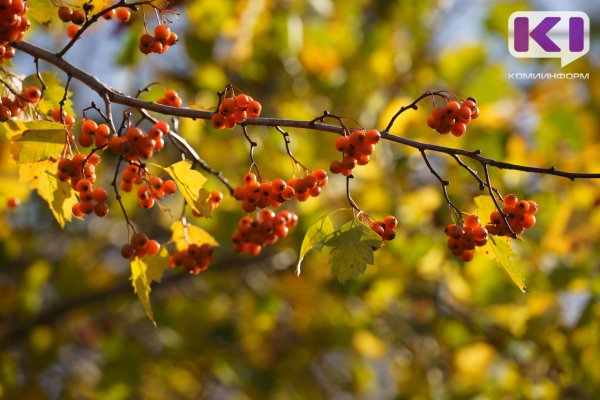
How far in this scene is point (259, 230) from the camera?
6.65 feet

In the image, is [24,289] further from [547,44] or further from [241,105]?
[547,44]

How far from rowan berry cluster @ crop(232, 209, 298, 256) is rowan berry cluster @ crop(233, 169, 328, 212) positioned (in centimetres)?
18

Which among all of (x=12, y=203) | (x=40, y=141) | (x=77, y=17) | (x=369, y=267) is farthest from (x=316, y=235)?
(x=369, y=267)

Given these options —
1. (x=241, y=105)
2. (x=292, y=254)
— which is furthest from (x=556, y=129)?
(x=241, y=105)

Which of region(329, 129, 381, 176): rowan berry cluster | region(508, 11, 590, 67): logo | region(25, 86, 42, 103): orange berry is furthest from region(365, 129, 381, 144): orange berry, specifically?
region(508, 11, 590, 67): logo

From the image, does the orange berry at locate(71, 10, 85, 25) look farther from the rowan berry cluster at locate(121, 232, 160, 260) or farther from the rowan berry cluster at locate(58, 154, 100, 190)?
the rowan berry cluster at locate(121, 232, 160, 260)

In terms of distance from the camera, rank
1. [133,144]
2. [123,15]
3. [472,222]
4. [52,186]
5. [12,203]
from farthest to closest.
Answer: [12,203]
[123,15]
[52,186]
[472,222]
[133,144]

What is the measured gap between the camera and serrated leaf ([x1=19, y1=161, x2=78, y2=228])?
1829 mm

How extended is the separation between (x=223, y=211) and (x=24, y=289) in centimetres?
145

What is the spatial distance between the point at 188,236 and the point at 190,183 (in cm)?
32

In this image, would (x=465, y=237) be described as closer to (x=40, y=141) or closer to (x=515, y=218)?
(x=515, y=218)

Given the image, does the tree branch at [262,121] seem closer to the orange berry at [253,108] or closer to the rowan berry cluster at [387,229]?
the orange berry at [253,108]

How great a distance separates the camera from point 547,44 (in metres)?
4.50

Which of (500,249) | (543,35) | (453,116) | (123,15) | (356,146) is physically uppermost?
(543,35)
